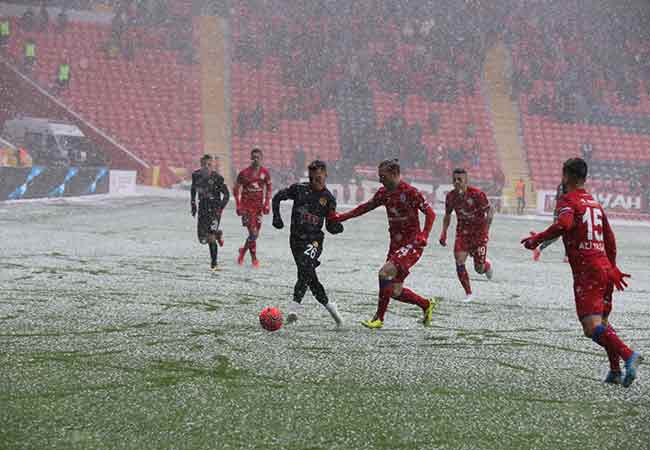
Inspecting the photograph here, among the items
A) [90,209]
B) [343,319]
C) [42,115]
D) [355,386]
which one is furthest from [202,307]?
[42,115]

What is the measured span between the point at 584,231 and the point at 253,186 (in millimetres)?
7664

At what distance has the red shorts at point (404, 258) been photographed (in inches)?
309

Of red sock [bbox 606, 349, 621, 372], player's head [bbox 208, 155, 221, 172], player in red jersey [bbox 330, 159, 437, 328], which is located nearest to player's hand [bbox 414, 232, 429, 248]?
player in red jersey [bbox 330, 159, 437, 328]

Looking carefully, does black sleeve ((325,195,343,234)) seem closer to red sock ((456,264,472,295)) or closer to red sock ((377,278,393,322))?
red sock ((377,278,393,322))

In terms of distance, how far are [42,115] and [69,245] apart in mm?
24201

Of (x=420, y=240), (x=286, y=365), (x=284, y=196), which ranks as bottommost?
(x=286, y=365)

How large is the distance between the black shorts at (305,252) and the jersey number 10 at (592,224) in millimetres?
2713

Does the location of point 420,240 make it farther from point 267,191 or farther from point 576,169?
point 267,191

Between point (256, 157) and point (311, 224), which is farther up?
point (256, 157)

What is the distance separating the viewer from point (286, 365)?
6.13 metres

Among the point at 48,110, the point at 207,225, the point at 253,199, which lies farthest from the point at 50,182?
the point at 207,225

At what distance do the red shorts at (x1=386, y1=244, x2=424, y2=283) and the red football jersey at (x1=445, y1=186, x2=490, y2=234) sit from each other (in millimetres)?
2652

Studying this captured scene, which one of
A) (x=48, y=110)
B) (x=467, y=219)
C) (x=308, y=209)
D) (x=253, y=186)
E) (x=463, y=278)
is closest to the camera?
(x=308, y=209)

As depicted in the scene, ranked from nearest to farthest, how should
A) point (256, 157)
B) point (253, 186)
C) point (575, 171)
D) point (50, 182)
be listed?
1. point (575, 171)
2. point (256, 157)
3. point (253, 186)
4. point (50, 182)
